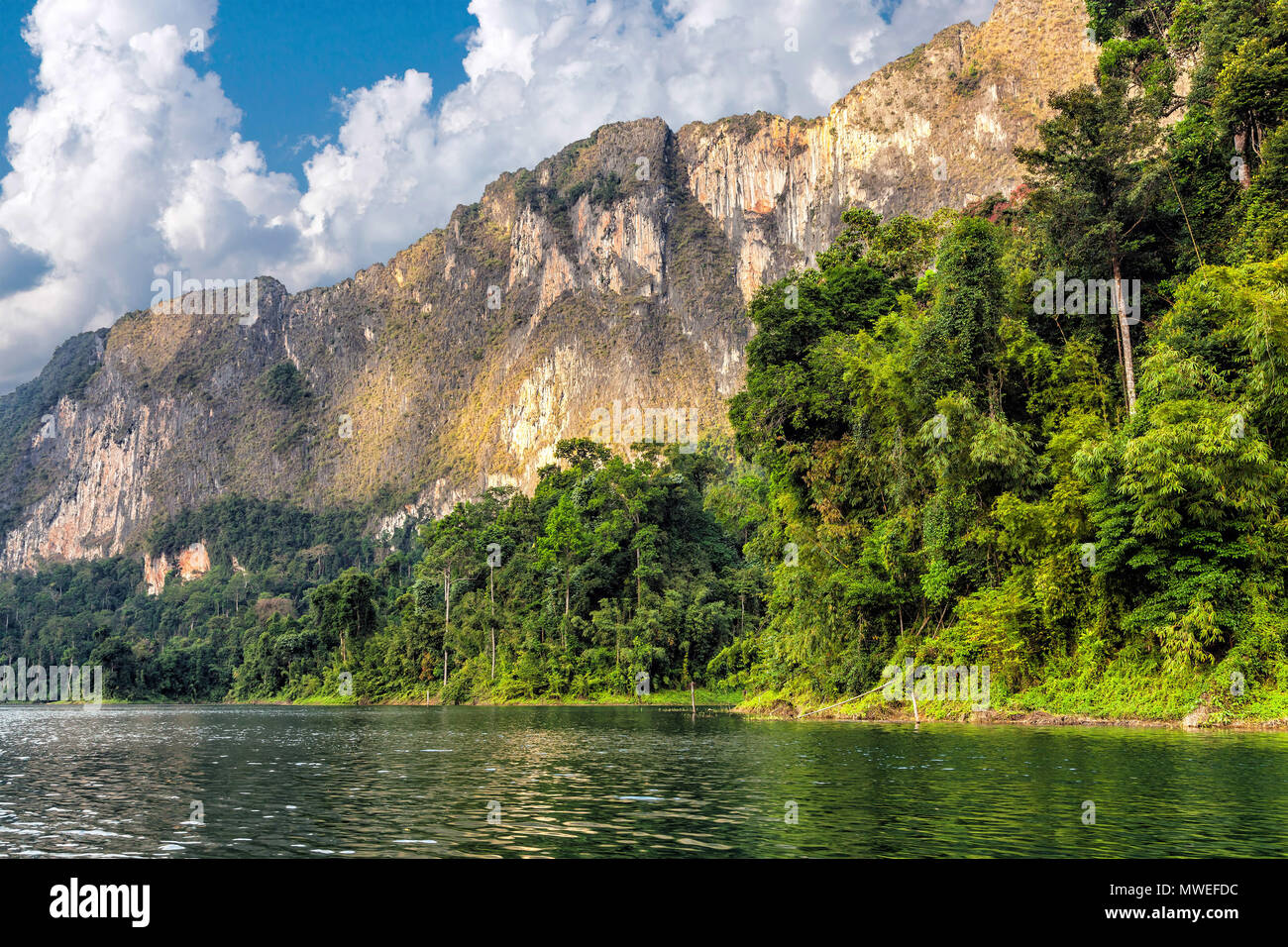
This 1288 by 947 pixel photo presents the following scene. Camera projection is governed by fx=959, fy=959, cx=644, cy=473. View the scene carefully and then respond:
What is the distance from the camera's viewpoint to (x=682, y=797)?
52.1 ft

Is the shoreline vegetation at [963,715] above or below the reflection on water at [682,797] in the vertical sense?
below

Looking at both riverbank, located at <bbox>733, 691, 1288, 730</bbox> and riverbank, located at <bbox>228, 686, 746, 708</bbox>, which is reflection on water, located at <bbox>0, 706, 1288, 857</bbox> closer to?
riverbank, located at <bbox>733, 691, 1288, 730</bbox>

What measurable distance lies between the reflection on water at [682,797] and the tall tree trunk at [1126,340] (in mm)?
11766

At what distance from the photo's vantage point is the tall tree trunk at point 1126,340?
106 feet

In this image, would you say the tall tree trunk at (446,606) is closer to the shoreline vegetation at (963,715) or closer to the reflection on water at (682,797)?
the shoreline vegetation at (963,715)

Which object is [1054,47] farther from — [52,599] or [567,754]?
[52,599]

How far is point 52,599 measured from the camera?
181 m

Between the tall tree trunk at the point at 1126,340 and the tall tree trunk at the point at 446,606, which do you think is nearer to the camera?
the tall tree trunk at the point at 1126,340

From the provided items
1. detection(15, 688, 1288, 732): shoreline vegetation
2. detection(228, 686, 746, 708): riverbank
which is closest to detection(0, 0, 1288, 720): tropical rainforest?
detection(15, 688, 1288, 732): shoreline vegetation

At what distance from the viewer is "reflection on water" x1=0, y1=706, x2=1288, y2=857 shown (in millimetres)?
11594

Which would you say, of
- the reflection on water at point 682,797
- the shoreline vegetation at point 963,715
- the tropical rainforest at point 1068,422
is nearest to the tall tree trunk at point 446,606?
the shoreline vegetation at point 963,715

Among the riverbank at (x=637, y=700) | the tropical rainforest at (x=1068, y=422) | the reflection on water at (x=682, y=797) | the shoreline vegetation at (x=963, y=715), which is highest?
the tropical rainforest at (x=1068, y=422)

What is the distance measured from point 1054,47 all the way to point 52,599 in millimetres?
203854

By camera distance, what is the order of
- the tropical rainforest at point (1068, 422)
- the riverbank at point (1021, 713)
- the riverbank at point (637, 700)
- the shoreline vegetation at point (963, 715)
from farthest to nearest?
the riverbank at point (637, 700) → the tropical rainforest at point (1068, 422) → the shoreline vegetation at point (963, 715) → the riverbank at point (1021, 713)
